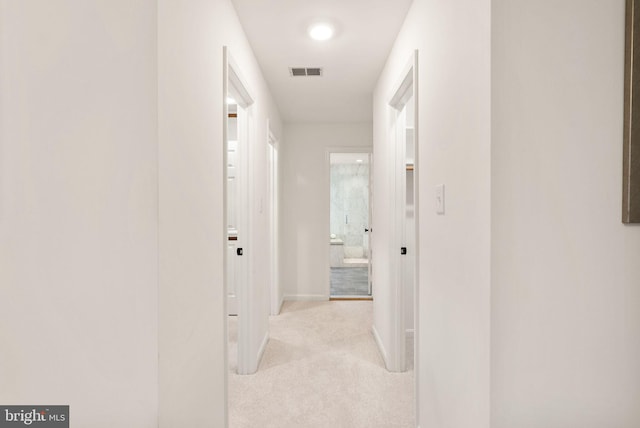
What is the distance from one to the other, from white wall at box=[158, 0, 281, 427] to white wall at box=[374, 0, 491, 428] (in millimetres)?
1043

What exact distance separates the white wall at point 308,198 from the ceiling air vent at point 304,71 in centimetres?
181

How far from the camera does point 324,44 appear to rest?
8.55 ft

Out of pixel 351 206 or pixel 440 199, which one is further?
pixel 351 206

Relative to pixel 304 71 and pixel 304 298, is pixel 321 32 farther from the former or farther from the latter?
pixel 304 298

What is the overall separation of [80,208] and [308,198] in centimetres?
394

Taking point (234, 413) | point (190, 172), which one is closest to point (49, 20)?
point (190, 172)

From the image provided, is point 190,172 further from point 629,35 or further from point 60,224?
point 629,35

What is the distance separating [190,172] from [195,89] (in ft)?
1.17

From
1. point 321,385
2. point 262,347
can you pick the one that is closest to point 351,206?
point 262,347

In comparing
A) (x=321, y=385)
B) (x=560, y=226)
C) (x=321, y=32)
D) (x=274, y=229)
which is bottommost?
(x=321, y=385)

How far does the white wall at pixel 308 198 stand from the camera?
A: 16.4 ft

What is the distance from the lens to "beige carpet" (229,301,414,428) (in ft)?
7.00

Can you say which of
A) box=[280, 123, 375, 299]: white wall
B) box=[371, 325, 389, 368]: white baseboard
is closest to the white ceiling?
box=[280, 123, 375, 299]: white wall

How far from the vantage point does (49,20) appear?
1122mm
